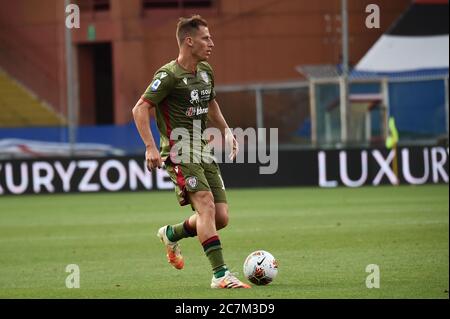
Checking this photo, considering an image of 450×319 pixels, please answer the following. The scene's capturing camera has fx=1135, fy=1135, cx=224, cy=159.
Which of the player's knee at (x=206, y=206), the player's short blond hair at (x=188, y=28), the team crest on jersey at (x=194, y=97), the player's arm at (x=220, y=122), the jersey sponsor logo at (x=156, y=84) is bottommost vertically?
the player's knee at (x=206, y=206)

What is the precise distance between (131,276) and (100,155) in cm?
1618

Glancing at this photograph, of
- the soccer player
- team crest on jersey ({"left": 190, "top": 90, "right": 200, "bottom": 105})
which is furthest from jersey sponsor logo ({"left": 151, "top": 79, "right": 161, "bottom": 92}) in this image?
team crest on jersey ({"left": 190, "top": 90, "right": 200, "bottom": 105})

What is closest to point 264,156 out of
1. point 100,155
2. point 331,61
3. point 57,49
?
point 100,155

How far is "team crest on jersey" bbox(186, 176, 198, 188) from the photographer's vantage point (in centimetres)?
1039

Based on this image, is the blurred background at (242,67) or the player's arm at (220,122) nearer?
the player's arm at (220,122)

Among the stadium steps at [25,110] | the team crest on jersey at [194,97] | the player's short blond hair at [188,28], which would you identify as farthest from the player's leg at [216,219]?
the stadium steps at [25,110]

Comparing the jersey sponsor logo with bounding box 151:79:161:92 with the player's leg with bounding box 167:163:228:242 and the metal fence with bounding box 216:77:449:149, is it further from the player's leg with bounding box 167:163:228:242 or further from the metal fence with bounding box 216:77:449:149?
the metal fence with bounding box 216:77:449:149

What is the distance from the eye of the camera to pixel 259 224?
17547 mm

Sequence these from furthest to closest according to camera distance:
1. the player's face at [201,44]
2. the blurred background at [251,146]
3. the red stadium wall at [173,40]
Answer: the red stadium wall at [173,40]
the blurred background at [251,146]
the player's face at [201,44]

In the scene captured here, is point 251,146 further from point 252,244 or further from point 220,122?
point 220,122

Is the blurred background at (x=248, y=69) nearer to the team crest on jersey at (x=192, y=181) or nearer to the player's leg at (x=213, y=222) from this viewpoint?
the player's leg at (x=213, y=222)

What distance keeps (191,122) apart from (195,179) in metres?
0.60

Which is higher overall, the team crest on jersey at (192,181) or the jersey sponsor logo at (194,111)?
the jersey sponsor logo at (194,111)

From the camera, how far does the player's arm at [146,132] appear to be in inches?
397
